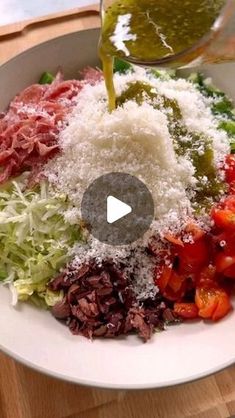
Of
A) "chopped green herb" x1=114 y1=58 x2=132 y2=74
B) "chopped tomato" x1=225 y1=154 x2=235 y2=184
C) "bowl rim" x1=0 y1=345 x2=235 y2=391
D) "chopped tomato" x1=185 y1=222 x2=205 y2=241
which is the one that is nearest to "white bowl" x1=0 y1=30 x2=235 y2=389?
"bowl rim" x1=0 y1=345 x2=235 y2=391

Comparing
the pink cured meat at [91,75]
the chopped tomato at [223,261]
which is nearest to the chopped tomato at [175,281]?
the chopped tomato at [223,261]

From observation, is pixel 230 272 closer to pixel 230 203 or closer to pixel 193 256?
pixel 193 256

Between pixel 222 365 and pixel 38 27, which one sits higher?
pixel 38 27

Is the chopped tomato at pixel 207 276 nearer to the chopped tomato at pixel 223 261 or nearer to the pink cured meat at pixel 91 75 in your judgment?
the chopped tomato at pixel 223 261

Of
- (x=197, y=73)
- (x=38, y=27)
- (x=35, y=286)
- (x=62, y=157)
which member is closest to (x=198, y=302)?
(x=35, y=286)

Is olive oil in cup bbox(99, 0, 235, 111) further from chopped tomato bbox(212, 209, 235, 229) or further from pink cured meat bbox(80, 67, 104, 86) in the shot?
pink cured meat bbox(80, 67, 104, 86)

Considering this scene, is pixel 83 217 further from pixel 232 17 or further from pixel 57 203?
pixel 232 17
